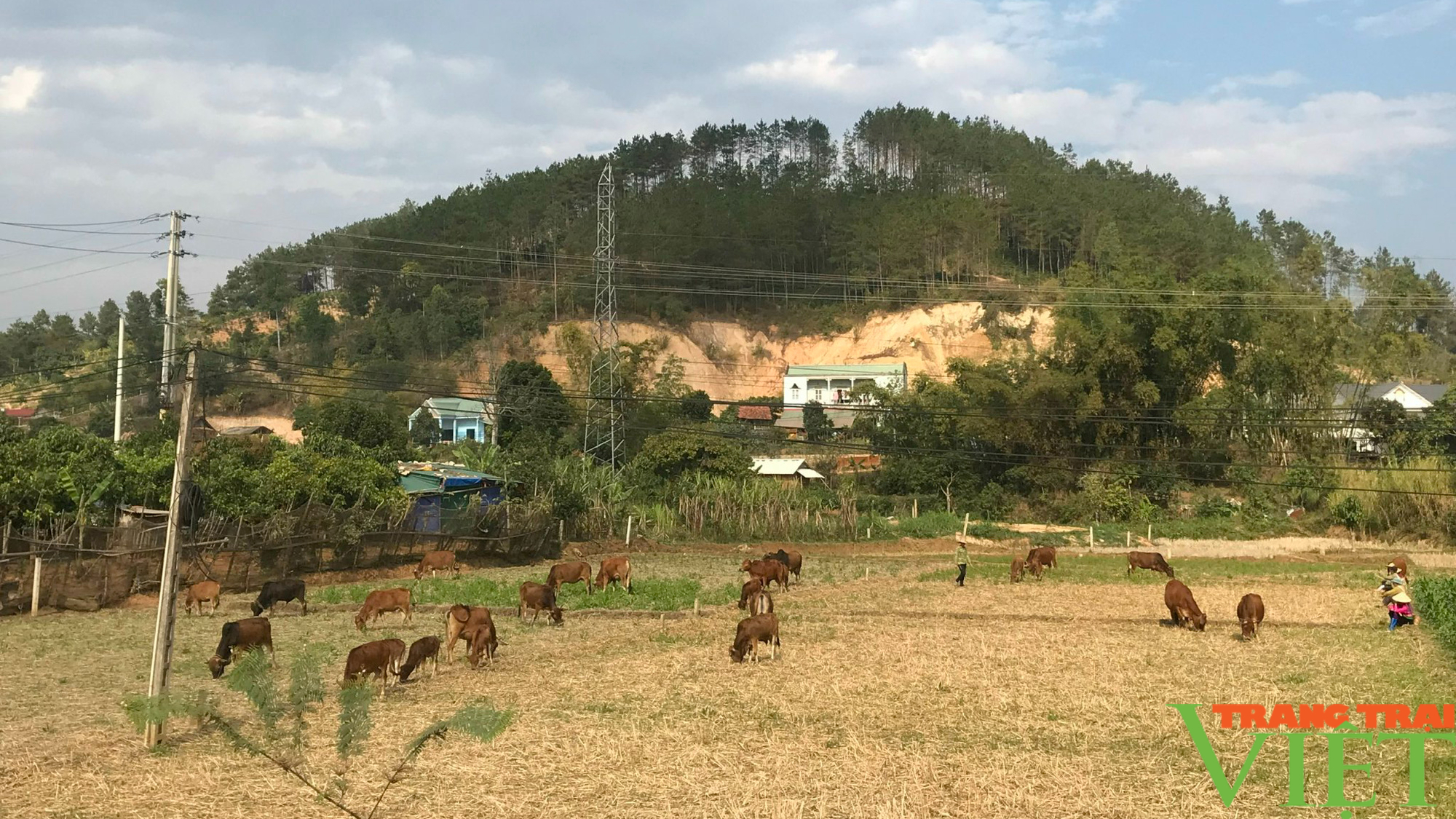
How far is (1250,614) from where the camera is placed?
68.2ft

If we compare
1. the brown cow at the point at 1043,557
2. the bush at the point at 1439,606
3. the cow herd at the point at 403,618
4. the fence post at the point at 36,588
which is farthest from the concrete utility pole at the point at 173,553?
the brown cow at the point at 1043,557

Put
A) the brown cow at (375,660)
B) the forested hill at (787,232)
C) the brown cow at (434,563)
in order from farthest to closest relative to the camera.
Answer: the forested hill at (787,232)
the brown cow at (434,563)
the brown cow at (375,660)

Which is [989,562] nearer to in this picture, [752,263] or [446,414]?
[446,414]

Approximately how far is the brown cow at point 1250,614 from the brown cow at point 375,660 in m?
14.6

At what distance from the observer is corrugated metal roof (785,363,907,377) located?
88000 mm

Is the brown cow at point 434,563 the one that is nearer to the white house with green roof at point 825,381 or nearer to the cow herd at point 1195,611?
the cow herd at point 1195,611

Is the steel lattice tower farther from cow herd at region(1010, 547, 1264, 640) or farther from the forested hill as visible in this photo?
the forested hill

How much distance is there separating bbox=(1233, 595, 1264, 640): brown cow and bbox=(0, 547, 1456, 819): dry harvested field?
0.37m

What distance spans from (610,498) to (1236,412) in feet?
107

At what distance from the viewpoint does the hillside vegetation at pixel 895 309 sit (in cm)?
5481

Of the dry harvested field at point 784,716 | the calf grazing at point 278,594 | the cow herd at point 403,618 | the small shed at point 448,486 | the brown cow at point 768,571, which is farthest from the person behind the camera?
the small shed at point 448,486

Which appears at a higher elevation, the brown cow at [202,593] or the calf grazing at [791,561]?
the calf grazing at [791,561]

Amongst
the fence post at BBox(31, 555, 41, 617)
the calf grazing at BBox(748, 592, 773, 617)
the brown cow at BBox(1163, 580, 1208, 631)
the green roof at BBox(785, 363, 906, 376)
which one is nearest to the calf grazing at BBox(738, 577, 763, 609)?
the calf grazing at BBox(748, 592, 773, 617)

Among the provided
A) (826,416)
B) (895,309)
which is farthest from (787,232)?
(826,416)
